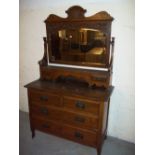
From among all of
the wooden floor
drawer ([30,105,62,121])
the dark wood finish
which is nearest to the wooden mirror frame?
the dark wood finish

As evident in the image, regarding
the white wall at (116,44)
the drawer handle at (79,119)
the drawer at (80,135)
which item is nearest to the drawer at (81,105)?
the drawer handle at (79,119)

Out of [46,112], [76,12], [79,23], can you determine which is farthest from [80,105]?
[76,12]

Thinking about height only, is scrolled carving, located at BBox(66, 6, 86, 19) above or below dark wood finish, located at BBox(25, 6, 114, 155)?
above

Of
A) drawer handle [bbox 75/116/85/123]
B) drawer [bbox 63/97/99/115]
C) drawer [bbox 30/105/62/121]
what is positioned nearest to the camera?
drawer [bbox 63/97/99/115]

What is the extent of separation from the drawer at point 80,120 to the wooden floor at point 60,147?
1.31 ft

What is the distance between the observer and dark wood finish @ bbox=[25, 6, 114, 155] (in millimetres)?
1822

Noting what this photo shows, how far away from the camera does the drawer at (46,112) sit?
2018 mm

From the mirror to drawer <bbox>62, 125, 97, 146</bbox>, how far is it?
89 centimetres

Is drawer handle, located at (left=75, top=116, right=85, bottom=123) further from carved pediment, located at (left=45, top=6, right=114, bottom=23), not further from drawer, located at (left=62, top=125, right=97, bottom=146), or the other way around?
carved pediment, located at (left=45, top=6, right=114, bottom=23)

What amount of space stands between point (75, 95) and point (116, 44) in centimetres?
83
